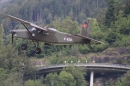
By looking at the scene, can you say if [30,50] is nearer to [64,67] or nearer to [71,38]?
[64,67]

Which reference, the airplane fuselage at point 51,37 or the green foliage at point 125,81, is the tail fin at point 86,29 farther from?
the green foliage at point 125,81

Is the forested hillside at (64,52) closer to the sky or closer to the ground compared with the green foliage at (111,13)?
closer to the ground

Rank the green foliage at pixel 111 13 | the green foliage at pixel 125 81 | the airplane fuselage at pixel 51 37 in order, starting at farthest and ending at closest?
the green foliage at pixel 111 13 < the green foliage at pixel 125 81 < the airplane fuselage at pixel 51 37

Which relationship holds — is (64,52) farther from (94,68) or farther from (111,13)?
(111,13)

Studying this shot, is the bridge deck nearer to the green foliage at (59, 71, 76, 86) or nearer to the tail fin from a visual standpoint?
the green foliage at (59, 71, 76, 86)

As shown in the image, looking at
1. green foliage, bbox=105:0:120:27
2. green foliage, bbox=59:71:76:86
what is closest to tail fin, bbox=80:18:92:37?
green foliage, bbox=59:71:76:86

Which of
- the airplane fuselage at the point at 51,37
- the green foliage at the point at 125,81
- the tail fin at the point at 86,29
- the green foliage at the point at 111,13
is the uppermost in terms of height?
the green foliage at the point at 111,13

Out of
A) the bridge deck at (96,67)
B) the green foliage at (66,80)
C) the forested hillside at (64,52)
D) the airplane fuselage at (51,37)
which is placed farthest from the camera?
the bridge deck at (96,67)

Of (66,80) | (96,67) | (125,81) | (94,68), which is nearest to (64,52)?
(94,68)

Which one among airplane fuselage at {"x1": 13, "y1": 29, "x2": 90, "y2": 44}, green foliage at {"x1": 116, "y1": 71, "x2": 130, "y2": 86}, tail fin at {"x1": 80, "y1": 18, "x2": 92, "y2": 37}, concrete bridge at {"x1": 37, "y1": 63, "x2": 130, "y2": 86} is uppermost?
tail fin at {"x1": 80, "y1": 18, "x2": 92, "y2": 37}

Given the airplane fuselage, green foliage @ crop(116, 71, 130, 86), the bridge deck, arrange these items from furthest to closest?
the bridge deck
green foliage @ crop(116, 71, 130, 86)
the airplane fuselage

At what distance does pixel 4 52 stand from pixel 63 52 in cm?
1431

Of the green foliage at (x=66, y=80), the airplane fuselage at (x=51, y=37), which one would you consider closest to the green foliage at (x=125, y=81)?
the green foliage at (x=66, y=80)

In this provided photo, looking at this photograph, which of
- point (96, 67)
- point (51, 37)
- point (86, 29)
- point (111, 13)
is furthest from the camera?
point (111, 13)
